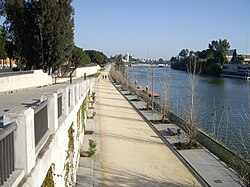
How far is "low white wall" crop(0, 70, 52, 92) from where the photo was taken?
1991 cm

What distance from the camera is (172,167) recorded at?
1118cm

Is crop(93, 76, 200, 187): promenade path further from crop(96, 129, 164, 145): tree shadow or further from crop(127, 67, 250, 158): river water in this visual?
crop(127, 67, 250, 158): river water

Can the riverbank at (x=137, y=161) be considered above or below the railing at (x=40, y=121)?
below

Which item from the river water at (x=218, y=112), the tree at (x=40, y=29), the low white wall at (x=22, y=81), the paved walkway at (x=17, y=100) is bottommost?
the river water at (x=218, y=112)

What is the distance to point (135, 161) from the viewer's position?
11875 millimetres

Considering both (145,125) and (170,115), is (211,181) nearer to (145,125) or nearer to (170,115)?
(145,125)

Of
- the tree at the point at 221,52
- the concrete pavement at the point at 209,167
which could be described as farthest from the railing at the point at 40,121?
the tree at the point at 221,52

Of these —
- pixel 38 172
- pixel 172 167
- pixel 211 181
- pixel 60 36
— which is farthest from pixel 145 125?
pixel 60 36

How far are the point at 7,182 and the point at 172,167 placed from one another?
8.67 meters

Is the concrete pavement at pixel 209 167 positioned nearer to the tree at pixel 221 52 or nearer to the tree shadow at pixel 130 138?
the tree shadow at pixel 130 138

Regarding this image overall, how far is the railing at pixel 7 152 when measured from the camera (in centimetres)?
310

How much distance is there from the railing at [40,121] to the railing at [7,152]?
44.5 inches

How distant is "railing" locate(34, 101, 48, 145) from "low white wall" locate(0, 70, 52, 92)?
1485cm

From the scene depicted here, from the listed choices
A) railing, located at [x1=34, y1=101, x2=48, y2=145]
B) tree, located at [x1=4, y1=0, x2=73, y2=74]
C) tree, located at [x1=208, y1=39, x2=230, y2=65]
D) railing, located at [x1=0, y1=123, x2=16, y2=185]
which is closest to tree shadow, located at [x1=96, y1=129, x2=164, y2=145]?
railing, located at [x1=34, y1=101, x2=48, y2=145]
